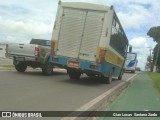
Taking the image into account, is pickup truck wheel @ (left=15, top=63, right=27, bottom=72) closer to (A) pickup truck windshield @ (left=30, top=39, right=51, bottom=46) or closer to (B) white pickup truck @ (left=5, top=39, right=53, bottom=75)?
(B) white pickup truck @ (left=5, top=39, right=53, bottom=75)

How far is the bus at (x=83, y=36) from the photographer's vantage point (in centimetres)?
1916

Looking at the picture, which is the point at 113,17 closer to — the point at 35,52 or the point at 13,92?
the point at 35,52

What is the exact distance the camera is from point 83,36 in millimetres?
19547

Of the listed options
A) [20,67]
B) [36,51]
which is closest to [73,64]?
[36,51]

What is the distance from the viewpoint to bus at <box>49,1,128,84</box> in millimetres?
19158

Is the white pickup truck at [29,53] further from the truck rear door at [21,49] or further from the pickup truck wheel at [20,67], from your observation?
the pickup truck wheel at [20,67]

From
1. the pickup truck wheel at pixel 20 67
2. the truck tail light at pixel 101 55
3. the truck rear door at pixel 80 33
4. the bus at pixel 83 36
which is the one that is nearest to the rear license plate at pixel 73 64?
the bus at pixel 83 36

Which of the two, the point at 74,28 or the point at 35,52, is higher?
the point at 74,28

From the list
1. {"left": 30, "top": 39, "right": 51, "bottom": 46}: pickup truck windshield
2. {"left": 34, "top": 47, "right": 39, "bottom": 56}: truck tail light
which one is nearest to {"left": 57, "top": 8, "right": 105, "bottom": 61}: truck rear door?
{"left": 34, "top": 47, "right": 39, "bottom": 56}: truck tail light

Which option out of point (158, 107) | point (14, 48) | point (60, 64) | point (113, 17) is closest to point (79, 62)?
point (60, 64)

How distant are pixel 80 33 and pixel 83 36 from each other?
0.70 ft

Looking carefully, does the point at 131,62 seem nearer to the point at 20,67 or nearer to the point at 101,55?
the point at 20,67

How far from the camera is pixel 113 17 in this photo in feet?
64.8

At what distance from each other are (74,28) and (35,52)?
2.86 meters
